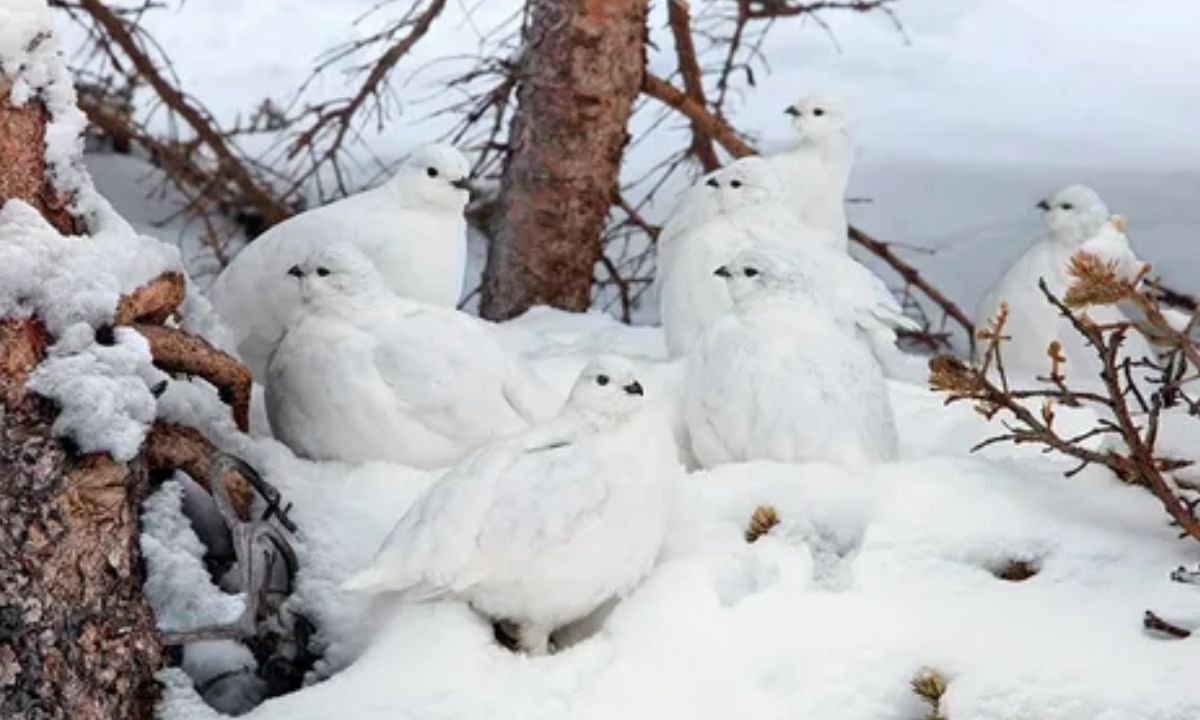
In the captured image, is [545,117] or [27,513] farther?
[545,117]

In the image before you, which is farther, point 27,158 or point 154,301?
point 154,301

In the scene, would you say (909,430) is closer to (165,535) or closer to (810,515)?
(810,515)

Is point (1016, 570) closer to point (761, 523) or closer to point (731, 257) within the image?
point (761, 523)

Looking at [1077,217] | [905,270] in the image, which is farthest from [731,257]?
[905,270]

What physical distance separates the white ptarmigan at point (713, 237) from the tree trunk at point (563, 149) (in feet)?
2.75

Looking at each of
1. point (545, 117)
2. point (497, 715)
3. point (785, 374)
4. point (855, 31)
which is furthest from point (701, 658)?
point (855, 31)

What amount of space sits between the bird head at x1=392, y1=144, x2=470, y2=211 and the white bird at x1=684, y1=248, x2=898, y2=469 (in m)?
0.67

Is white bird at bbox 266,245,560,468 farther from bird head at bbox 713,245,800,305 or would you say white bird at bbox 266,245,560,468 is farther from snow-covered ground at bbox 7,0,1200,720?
bird head at bbox 713,245,800,305

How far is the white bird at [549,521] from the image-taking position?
7.89 feet

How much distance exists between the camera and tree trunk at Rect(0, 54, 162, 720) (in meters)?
2.20

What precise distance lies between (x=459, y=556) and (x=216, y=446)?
555 mm

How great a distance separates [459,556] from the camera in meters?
2.39

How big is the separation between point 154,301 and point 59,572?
0.55 meters

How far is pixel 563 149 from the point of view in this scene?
15.1ft
